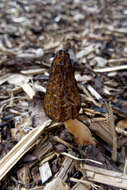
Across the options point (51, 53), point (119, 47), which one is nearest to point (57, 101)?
point (51, 53)

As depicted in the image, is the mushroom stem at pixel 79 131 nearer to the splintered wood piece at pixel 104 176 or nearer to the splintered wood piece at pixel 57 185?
the splintered wood piece at pixel 104 176

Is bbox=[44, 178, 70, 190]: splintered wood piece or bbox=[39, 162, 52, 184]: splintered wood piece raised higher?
bbox=[39, 162, 52, 184]: splintered wood piece

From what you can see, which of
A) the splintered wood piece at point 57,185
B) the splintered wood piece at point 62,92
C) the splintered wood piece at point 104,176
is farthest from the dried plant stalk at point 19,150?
the splintered wood piece at point 104,176

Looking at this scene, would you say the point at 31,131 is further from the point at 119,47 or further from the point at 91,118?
the point at 119,47

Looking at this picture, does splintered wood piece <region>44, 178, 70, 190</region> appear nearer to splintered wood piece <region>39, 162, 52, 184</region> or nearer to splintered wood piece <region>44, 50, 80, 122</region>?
splintered wood piece <region>39, 162, 52, 184</region>

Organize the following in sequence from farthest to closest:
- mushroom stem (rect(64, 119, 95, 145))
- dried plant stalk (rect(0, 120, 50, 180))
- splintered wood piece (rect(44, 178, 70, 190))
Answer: mushroom stem (rect(64, 119, 95, 145))
dried plant stalk (rect(0, 120, 50, 180))
splintered wood piece (rect(44, 178, 70, 190))

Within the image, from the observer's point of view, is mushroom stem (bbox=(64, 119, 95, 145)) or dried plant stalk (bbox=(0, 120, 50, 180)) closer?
dried plant stalk (bbox=(0, 120, 50, 180))

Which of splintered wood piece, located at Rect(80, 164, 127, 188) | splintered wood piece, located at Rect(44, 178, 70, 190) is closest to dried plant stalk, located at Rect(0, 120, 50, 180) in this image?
splintered wood piece, located at Rect(44, 178, 70, 190)
